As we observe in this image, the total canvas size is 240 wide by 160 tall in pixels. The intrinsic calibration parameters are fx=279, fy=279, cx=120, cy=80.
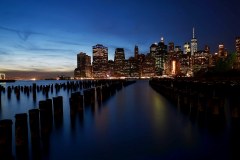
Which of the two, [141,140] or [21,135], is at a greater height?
[21,135]

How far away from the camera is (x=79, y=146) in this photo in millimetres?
12195

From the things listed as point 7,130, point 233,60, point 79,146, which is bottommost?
point 79,146

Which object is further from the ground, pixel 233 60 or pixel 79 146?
pixel 233 60

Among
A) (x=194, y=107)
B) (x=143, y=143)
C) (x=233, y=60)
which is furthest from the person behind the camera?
(x=233, y=60)

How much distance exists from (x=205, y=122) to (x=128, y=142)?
5453mm

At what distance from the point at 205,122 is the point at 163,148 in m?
5.24

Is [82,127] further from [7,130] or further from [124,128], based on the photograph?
[7,130]

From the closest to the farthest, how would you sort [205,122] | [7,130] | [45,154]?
1. [7,130]
2. [45,154]
3. [205,122]

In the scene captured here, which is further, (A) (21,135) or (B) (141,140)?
(B) (141,140)

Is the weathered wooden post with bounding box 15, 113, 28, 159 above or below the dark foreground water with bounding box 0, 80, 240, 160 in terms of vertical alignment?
above

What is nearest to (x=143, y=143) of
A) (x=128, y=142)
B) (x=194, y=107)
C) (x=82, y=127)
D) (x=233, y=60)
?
(x=128, y=142)

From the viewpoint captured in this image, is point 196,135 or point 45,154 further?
point 196,135

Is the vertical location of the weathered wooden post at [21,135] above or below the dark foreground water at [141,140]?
above

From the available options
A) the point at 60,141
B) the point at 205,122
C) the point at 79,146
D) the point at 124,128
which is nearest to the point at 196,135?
the point at 205,122
